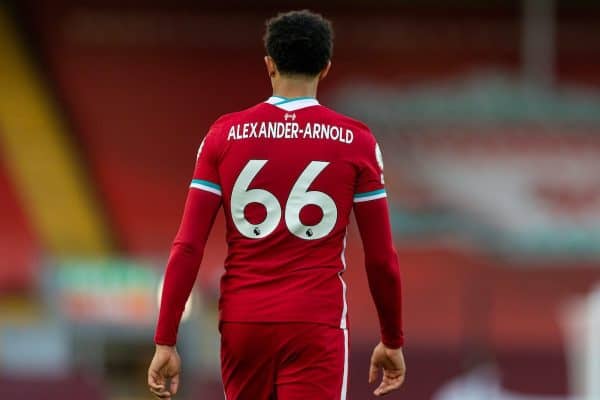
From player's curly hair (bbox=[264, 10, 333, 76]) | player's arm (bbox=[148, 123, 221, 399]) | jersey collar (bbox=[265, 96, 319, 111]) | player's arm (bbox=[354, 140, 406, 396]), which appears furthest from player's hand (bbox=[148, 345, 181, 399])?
player's curly hair (bbox=[264, 10, 333, 76])

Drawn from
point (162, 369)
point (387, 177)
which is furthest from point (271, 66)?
point (387, 177)

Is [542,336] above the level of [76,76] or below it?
below

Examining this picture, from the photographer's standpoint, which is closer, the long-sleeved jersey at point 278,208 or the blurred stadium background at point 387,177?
the long-sleeved jersey at point 278,208

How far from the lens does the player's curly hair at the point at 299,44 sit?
3.80m

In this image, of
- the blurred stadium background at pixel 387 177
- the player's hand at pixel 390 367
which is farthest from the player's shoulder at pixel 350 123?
the blurred stadium background at pixel 387 177

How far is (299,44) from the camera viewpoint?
12.5ft

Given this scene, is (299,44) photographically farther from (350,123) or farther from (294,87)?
(350,123)

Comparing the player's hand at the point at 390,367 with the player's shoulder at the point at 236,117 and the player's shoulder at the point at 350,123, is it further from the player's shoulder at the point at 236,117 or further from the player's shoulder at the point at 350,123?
the player's shoulder at the point at 236,117

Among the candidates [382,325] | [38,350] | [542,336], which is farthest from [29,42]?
[382,325]

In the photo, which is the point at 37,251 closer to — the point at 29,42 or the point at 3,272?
the point at 3,272

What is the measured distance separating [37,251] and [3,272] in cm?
30

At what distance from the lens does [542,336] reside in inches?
442

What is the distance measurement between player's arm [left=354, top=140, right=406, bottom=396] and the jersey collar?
199mm

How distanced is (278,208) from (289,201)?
34 millimetres
